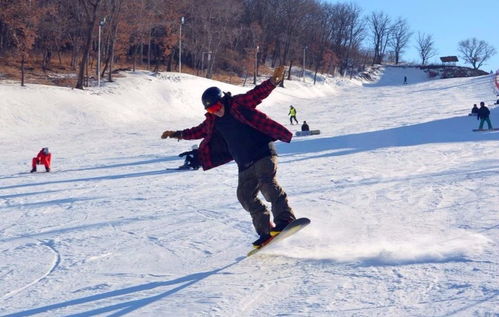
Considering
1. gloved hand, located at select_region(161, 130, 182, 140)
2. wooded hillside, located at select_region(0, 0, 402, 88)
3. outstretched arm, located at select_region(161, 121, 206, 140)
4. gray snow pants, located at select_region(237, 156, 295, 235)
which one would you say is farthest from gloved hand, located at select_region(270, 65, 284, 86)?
wooded hillside, located at select_region(0, 0, 402, 88)

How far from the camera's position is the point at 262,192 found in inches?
202

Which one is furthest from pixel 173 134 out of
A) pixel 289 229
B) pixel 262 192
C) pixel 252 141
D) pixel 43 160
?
pixel 43 160

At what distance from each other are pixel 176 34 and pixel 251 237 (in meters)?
46.5

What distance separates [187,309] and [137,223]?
3561 mm

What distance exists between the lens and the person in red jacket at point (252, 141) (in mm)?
4930

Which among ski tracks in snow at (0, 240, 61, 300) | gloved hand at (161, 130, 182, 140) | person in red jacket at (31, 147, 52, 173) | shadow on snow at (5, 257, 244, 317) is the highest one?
gloved hand at (161, 130, 182, 140)

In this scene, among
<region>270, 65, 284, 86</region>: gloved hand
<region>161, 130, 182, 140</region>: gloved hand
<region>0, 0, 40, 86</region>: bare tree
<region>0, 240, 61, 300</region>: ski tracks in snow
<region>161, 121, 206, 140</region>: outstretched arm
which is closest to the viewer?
<region>0, 240, 61, 300</region>: ski tracks in snow

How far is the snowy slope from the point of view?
3920 millimetres

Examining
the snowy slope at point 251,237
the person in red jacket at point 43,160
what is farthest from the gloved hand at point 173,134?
the person in red jacket at point 43,160

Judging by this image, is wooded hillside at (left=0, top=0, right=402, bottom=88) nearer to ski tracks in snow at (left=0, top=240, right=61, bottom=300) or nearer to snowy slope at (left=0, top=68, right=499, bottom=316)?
snowy slope at (left=0, top=68, right=499, bottom=316)

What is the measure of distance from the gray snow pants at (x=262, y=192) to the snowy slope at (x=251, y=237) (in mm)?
339

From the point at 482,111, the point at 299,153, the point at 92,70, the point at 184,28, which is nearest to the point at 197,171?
the point at 299,153

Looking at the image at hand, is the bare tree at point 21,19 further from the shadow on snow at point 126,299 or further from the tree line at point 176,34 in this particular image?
the shadow on snow at point 126,299

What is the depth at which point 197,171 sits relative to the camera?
12992 millimetres
